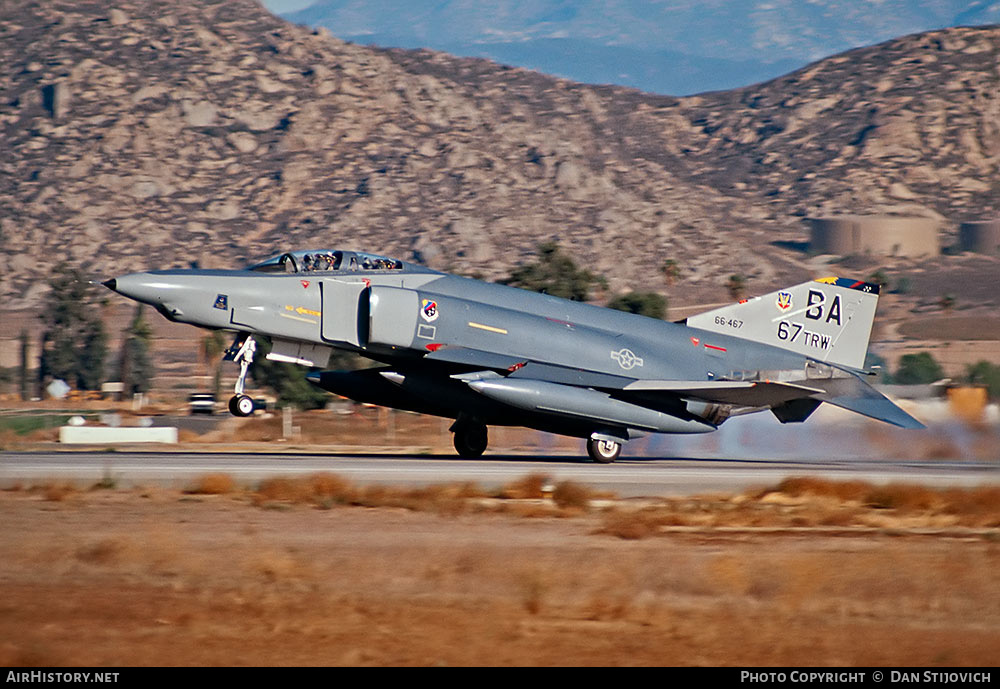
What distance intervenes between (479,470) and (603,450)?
3.65 m

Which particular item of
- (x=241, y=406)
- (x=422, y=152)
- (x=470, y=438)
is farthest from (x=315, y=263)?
(x=422, y=152)

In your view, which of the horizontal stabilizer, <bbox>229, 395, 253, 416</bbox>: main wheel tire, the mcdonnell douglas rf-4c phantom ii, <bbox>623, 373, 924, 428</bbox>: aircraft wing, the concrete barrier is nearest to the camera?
<bbox>229, 395, 253, 416</bbox>: main wheel tire

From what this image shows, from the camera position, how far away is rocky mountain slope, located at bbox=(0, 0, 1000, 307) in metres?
130

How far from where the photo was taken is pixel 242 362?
Answer: 20.4 m

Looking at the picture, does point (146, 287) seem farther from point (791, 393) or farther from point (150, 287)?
point (791, 393)

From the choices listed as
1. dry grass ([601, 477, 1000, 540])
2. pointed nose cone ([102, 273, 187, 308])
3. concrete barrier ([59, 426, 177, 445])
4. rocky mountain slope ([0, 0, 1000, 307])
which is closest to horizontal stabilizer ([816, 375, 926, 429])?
dry grass ([601, 477, 1000, 540])

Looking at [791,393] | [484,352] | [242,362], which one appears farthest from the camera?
[791,393]

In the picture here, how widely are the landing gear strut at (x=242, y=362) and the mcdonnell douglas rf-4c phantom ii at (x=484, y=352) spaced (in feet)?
0.14

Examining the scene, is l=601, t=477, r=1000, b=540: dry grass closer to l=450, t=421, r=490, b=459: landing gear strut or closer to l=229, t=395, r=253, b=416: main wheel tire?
l=229, t=395, r=253, b=416: main wheel tire

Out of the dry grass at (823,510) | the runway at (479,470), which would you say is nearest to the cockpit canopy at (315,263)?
the runway at (479,470)

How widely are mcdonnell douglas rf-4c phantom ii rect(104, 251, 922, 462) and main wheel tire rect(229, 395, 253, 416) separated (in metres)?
0.07

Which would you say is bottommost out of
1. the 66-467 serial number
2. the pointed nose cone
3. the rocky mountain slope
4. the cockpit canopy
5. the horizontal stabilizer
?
the horizontal stabilizer

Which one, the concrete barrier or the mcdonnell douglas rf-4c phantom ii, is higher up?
the mcdonnell douglas rf-4c phantom ii

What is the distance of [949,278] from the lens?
127 meters
